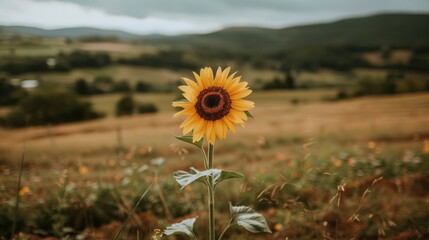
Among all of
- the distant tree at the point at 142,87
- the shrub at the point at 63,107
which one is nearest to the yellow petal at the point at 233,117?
the shrub at the point at 63,107

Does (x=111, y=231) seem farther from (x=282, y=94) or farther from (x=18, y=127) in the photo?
(x=282, y=94)

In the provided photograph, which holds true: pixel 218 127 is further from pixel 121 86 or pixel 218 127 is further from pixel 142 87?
pixel 142 87

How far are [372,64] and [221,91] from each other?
113066 millimetres

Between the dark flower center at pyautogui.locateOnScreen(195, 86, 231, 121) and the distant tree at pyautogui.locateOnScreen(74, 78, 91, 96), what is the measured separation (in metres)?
52.6

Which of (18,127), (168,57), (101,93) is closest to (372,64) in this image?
(168,57)

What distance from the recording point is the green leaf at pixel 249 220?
2076 mm

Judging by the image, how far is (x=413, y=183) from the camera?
612cm

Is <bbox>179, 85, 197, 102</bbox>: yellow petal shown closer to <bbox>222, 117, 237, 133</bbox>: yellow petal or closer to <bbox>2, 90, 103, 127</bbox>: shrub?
<bbox>222, 117, 237, 133</bbox>: yellow petal

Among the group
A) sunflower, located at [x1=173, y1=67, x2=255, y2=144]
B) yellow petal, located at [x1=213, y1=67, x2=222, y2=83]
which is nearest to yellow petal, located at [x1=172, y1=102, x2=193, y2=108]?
sunflower, located at [x1=173, y1=67, x2=255, y2=144]

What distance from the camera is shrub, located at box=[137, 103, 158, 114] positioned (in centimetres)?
6069

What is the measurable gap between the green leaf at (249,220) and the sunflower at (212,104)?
1.85ft

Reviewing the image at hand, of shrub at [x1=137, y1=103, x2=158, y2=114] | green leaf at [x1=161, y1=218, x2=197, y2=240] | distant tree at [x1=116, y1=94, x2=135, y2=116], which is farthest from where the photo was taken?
shrub at [x1=137, y1=103, x2=158, y2=114]

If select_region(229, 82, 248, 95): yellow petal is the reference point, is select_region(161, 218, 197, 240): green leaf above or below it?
below

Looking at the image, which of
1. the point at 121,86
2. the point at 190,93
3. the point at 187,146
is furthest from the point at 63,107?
the point at 190,93
